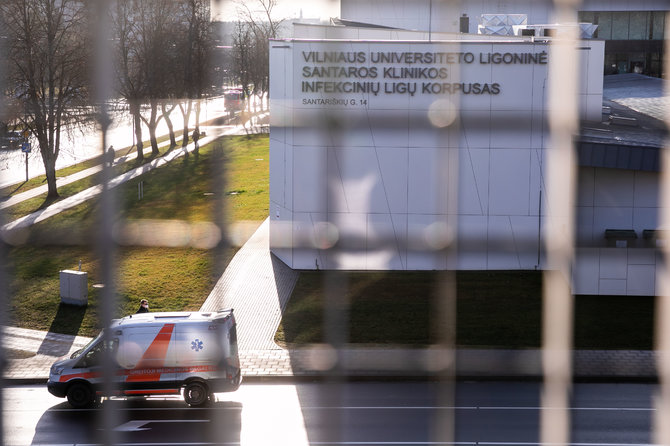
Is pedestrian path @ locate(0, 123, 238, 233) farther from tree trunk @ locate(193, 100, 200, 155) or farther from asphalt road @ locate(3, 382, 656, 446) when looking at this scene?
asphalt road @ locate(3, 382, 656, 446)

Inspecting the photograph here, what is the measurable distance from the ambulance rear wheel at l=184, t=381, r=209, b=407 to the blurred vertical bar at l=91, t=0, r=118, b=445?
7115 mm

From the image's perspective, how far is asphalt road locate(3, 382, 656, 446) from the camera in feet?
26.5

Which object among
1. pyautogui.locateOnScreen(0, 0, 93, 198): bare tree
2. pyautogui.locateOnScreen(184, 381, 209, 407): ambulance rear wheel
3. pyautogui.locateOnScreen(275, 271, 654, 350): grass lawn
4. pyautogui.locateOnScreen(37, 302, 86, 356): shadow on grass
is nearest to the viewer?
pyautogui.locateOnScreen(0, 0, 93, 198): bare tree

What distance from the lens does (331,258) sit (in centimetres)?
188

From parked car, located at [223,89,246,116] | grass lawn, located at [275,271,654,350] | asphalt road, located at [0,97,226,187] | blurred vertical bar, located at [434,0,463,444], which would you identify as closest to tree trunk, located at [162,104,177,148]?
asphalt road, located at [0,97,226,187]

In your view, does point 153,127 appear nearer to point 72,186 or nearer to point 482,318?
point 72,186

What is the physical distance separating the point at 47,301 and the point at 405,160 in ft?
38.5

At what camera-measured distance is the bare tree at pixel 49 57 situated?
72.6 inches

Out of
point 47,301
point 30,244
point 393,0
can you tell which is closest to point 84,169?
point 30,244

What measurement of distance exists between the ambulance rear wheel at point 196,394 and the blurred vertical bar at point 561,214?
Answer: 7.14 meters

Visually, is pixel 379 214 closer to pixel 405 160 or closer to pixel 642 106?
pixel 405 160

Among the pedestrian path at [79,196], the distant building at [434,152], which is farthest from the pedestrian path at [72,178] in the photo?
the distant building at [434,152]

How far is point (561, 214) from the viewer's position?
1.90m

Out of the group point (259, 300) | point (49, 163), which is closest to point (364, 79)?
point (49, 163)
